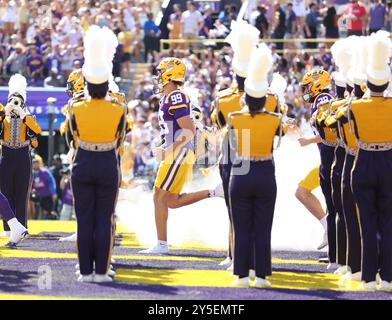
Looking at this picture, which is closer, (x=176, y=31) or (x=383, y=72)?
(x=383, y=72)

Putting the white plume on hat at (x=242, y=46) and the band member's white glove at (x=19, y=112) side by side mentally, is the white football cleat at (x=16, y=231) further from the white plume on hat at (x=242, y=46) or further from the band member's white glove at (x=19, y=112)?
the white plume on hat at (x=242, y=46)

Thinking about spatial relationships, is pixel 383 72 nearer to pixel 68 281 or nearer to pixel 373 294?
pixel 373 294

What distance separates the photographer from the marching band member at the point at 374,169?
1083cm

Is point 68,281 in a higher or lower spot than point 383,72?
lower

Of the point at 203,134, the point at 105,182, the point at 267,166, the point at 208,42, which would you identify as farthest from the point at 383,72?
the point at 208,42

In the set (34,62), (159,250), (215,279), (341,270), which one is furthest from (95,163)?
(34,62)

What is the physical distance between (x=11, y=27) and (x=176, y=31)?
3.35 meters

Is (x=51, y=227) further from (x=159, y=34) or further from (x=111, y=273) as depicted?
(x=159, y=34)

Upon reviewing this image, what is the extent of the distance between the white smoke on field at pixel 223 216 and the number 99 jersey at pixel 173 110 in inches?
74.6

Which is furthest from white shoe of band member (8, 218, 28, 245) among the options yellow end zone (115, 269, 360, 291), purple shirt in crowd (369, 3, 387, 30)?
purple shirt in crowd (369, 3, 387, 30)

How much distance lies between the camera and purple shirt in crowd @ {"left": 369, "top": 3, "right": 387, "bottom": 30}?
25.6 meters

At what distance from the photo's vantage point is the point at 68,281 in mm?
11117

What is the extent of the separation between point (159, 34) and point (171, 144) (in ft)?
45.6
